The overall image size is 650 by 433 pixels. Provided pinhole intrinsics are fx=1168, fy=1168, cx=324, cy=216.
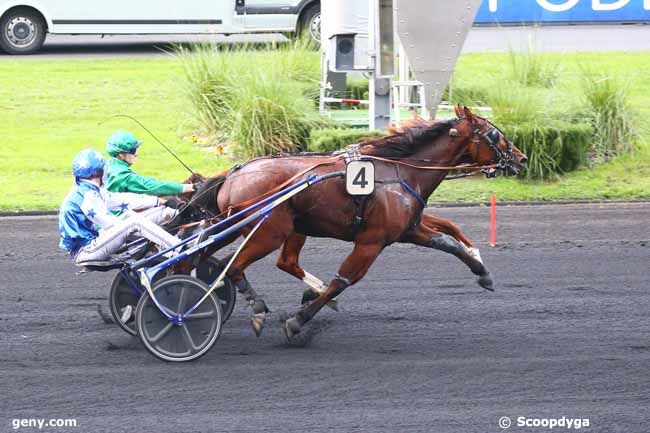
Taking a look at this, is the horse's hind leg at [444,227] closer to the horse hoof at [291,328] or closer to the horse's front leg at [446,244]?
the horse's front leg at [446,244]

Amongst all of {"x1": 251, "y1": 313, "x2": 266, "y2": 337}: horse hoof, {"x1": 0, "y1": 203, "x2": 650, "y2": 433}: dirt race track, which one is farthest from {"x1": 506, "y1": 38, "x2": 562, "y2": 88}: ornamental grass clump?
{"x1": 251, "y1": 313, "x2": 266, "y2": 337}: horse hoof

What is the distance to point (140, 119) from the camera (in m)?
15.3

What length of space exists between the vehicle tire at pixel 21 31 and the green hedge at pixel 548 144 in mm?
8503

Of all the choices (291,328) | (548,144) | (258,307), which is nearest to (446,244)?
(291,328)

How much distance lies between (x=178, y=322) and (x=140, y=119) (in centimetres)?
869

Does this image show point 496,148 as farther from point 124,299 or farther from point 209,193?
point 124,299

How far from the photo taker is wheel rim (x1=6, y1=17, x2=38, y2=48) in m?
18.0

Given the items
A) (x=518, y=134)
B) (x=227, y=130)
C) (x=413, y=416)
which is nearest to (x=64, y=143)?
(x=227, y=130)

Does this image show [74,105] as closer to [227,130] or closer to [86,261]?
[227,130]

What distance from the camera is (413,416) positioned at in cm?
612

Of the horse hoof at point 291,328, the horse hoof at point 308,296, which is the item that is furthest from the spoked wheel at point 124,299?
the horse hoof at point 308,296

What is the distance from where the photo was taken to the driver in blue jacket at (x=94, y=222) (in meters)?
7.05

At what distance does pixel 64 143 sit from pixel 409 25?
15.2ft

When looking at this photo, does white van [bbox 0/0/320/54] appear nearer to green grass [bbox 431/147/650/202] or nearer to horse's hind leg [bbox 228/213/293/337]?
green grass [bbox 431/147/650/202]
